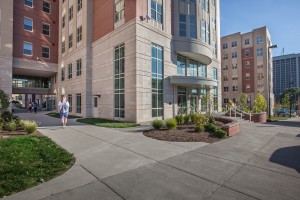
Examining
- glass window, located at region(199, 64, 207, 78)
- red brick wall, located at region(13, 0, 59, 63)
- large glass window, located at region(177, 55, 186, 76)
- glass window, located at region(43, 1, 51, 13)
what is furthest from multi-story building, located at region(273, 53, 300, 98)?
glass window, located at region(43, 1, 51, 13)

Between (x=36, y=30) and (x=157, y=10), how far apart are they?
78.5 ft

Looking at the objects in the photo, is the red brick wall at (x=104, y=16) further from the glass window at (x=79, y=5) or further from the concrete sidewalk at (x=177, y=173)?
the concrete sidewalk at (x=177, y=173)

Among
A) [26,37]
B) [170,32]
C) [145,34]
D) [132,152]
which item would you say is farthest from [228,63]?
[132,152]

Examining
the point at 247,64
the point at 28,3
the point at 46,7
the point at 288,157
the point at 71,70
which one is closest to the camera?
the point at 288,157

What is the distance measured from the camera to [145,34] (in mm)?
17375

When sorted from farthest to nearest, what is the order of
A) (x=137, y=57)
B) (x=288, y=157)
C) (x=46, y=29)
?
(x=46, y=29), (x=137, y=57), (x=288, y=157)

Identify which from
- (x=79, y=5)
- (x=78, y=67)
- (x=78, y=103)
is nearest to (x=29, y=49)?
(x=78, y=67)

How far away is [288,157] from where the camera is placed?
6.73 metres

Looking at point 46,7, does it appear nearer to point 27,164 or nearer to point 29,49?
point 29,49

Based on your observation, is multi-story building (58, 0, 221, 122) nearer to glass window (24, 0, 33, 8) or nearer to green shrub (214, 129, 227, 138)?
green shrub (214, 129, 227, 138)

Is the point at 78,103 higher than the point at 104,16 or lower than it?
lower

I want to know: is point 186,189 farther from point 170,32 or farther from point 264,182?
point 170,32

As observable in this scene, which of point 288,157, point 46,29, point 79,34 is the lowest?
point 288,157

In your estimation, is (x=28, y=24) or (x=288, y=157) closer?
(x=288, y=157)
